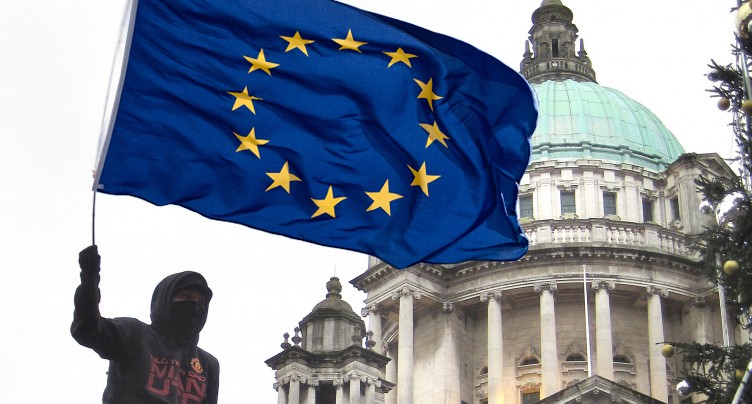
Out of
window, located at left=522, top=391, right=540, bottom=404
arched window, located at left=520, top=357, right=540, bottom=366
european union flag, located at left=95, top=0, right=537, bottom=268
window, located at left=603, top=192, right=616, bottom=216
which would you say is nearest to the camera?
european union flag, located at left=95, top=0, right=537, bottom=268

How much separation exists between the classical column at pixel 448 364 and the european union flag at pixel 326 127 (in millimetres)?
52339

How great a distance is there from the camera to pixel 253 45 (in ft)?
54.4

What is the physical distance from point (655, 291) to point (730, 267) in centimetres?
5165

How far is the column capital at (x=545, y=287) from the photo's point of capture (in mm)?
70375

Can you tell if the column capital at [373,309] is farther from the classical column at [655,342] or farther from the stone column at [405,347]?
the classical column at [655,342]

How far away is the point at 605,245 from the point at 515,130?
53613 mm

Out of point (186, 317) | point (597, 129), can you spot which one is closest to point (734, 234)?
point (186, 317)

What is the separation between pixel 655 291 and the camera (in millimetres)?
70375

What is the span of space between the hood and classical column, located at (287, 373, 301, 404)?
42.1m

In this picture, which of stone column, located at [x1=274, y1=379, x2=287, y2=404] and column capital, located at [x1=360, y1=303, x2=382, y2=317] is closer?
stone column, located at [x1=274, y1=379, x2=287, y2=404]

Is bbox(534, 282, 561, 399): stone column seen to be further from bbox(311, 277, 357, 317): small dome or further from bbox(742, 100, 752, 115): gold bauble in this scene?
bbox(742, 100, 752, 115): gold bauble

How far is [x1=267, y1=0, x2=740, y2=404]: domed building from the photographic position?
69.8 meters

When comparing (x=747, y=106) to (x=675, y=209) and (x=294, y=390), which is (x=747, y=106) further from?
(x=675, y=209)

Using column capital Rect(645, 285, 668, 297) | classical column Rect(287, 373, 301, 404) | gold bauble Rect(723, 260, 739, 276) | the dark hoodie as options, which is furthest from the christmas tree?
column capital Rect(645, 285, 668, 297)
